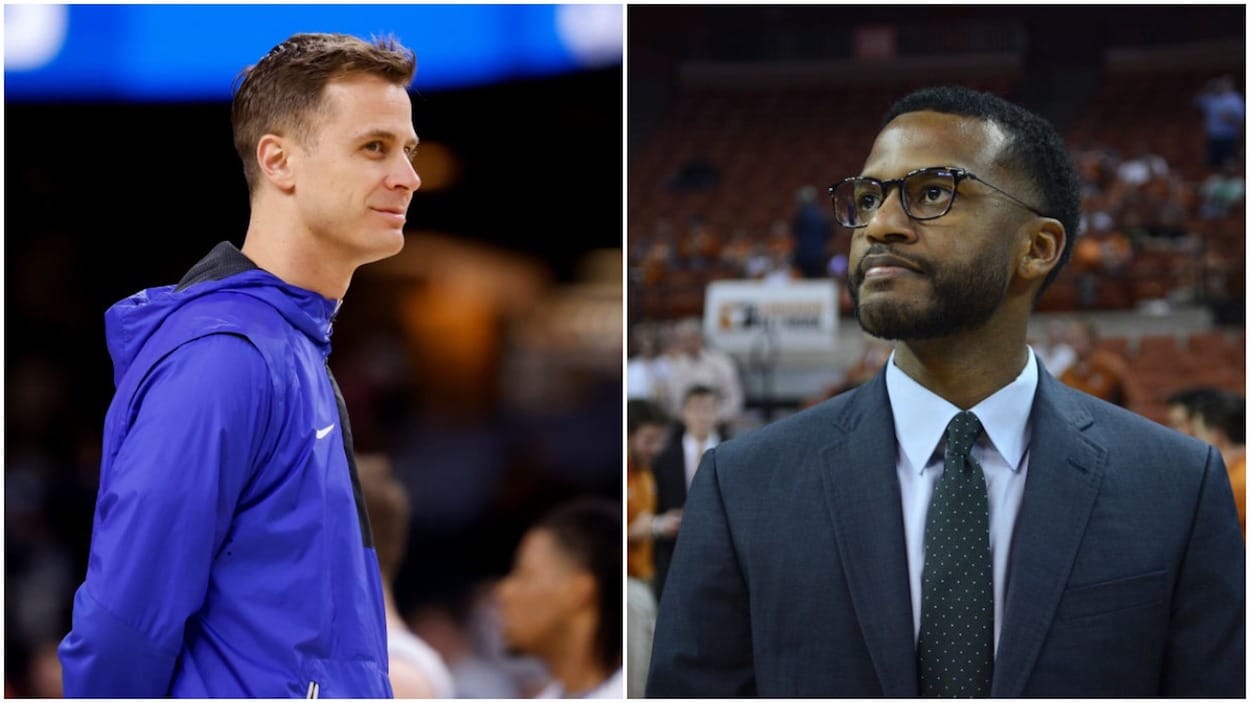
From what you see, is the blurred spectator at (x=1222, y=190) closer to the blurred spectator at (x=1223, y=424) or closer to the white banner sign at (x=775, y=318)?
the white banner sign at (x=775, y=318)

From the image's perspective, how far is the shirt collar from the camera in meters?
1.82

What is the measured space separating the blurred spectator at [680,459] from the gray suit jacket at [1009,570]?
3.18 ft

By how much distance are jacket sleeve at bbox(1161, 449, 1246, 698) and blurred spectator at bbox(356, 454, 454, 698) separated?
192 centimetres

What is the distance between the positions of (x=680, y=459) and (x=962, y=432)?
2.32 meters


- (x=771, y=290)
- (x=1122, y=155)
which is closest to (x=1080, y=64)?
(x=1122, y=155)

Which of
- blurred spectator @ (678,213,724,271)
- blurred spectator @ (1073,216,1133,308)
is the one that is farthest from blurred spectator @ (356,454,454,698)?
blurred spectator @ (678,213,724,271)

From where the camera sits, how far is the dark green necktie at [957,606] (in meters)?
1.73

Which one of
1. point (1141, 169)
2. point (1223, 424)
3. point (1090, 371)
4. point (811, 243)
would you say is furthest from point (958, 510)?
point (1141, 169)

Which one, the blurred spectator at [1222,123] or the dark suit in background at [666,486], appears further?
the blurred spectator at [1222,123]

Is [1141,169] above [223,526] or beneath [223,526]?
above

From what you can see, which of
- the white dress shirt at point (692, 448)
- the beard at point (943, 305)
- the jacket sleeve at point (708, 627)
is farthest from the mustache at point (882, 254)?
the white dress shirt at point (692, 448)

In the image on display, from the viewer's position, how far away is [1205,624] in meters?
1.70

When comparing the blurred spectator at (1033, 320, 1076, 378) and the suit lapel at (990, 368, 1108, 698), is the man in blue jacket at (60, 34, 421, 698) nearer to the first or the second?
the suit lapel at (990, 368, 1108, 698)

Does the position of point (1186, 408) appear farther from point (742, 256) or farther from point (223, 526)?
point (742, 256)
